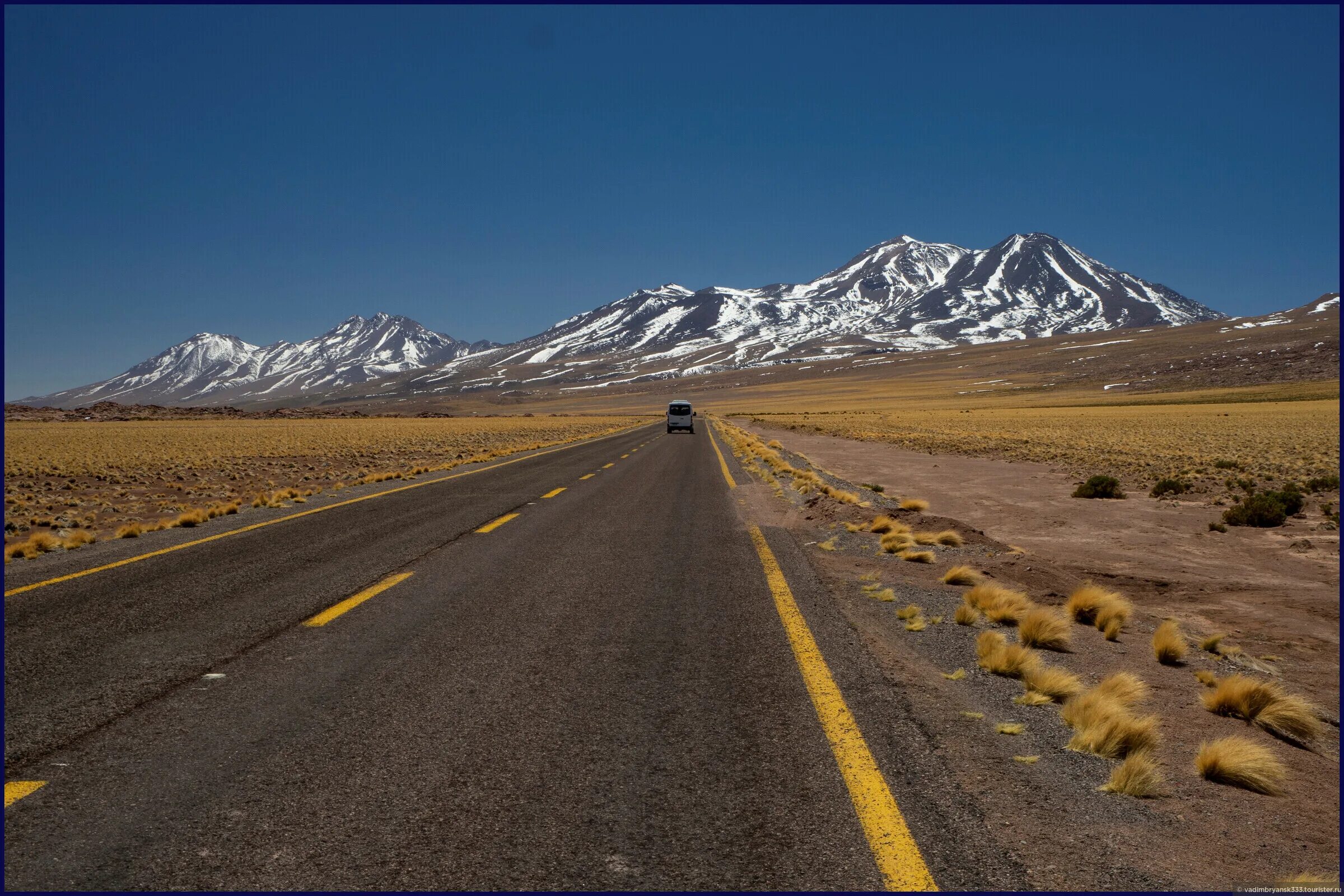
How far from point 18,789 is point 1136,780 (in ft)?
17.7

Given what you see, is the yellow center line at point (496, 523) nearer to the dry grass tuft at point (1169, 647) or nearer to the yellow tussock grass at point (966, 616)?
the yellow tussock grass at point (966, 616)

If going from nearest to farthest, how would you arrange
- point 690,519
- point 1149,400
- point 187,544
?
point 187,544 → point 690,519 → point 1149,400

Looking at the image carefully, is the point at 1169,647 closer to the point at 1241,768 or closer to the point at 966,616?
the point at 966,616

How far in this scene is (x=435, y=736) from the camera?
4.17 meters

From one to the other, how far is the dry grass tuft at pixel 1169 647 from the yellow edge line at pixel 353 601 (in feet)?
23.6

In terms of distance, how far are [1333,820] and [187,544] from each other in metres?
12.0

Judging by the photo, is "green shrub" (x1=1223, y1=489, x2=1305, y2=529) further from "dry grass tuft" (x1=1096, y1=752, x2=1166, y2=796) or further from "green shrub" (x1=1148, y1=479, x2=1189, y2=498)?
"dry grass tuft" (x1=1096, y1=752, x2=1166, y2=796)

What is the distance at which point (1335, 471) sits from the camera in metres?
24.2

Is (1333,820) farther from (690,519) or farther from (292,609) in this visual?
(690,519)

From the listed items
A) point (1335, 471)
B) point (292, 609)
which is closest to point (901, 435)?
point (1335, 471)

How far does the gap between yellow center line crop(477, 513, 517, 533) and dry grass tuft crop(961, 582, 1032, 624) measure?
6981 millimetres

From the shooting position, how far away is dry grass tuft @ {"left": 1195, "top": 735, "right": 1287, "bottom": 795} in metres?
4.00

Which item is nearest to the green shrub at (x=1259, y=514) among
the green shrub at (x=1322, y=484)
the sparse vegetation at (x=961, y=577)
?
the green shrub at (x=1322, y=484)

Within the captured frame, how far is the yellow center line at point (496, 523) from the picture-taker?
1164cm
